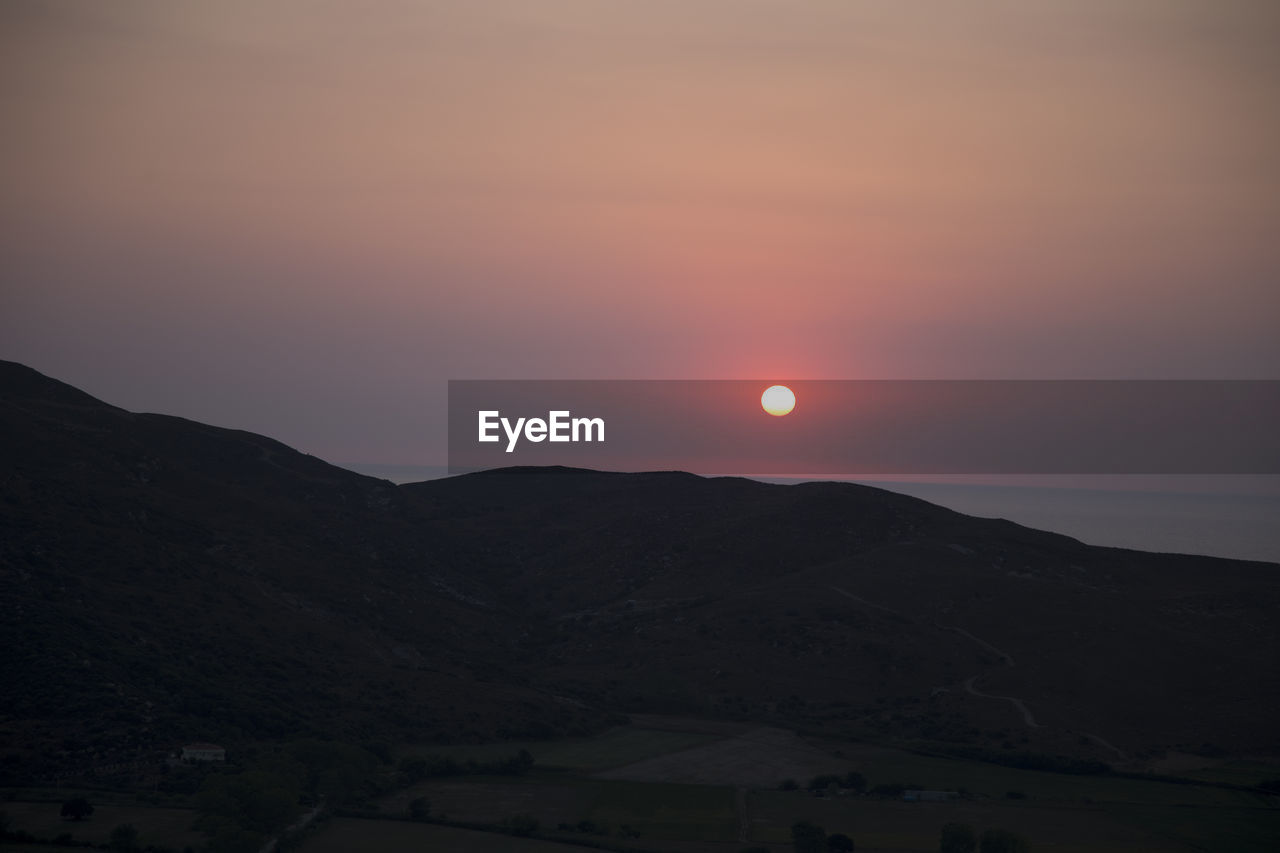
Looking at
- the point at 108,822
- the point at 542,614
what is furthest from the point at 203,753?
the point at 542,614

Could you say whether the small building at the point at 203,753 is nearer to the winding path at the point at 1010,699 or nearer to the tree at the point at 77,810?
the tree at the point at 77,810

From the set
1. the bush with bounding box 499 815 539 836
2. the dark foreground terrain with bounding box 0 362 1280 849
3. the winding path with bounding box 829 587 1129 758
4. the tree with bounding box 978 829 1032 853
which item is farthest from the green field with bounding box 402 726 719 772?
the tree with bounding box 978 829 1032 853

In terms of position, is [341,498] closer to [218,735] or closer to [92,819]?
[218,735]

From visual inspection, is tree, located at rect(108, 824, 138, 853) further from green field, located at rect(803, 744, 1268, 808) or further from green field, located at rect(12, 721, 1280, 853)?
green field, located at rect(803, 744, 1268, 808)

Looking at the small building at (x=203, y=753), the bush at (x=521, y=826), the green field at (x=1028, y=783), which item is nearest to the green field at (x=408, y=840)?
the bush at (x=521, y=826)

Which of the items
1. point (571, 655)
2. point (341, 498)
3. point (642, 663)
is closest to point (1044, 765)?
point (642, 663)

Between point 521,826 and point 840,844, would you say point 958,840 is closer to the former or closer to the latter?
point 840,844
